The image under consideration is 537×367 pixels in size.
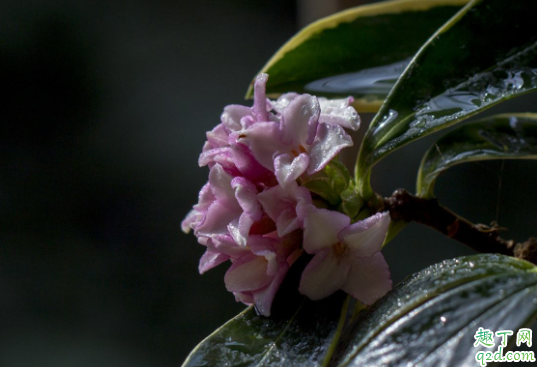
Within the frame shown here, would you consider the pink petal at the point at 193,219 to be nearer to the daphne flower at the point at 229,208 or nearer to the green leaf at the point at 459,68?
the daphne flower at the point at 229,208

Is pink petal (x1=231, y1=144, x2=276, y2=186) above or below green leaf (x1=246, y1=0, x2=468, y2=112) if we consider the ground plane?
below

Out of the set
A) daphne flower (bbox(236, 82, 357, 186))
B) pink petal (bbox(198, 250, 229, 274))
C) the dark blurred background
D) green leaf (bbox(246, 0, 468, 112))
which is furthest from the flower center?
the dark blurred background

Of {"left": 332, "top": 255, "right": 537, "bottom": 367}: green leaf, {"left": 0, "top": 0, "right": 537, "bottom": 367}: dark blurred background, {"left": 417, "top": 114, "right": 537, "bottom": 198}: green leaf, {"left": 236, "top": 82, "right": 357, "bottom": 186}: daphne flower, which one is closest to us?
{"left": 332, "top": 255, "right": 537, "bottom": 367}: green leaf

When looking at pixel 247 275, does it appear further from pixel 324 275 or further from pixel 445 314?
pixel 445 314

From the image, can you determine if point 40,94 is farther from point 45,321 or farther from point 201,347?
point 201,347

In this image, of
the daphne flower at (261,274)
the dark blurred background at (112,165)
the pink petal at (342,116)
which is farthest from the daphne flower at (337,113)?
the dark blurred background at (112,165)

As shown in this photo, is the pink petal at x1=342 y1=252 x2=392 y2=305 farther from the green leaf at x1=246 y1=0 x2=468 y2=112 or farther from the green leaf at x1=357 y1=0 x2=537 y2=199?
the green leaf at x1=246 y1=0 x2=468 y2=112

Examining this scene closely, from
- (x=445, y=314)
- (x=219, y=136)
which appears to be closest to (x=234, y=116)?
(x=219, y=136)
